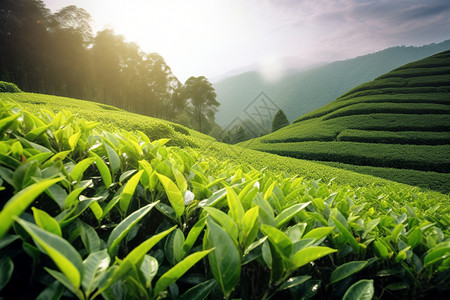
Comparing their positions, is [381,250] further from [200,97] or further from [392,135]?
[200,97]

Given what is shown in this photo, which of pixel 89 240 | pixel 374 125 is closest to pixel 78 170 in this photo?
pixel 89 240

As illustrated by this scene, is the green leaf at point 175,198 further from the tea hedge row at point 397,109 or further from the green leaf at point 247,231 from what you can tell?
the tea hedge row at point 397,109

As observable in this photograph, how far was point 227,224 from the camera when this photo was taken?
2.16 ft

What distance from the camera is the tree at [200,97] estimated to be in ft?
121

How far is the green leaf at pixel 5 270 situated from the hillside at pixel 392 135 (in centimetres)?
1457

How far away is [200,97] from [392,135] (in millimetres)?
28317

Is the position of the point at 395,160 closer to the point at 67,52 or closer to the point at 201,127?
the point at 201,127

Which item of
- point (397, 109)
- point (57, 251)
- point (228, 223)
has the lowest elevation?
point (397, 109)

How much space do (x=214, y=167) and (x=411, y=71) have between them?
117 feet

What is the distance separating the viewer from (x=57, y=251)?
0.42 metres

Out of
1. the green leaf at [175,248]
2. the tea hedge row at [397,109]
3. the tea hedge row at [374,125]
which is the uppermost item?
the green leaf at [175,248]

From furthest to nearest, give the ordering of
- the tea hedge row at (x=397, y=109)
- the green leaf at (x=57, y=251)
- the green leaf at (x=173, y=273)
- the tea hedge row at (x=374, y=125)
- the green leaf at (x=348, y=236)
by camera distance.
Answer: the tea hedge row at (x=397, y=109) < the tea hedge row at (x=374, y=125) < the green leaf at (x=348, y=236) < the green leaf at (x=173, y=273) < the green leaf at (x=57, y=251)

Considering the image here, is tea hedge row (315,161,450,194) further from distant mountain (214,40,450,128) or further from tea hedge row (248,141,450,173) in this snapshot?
distant mountain (214,40,450,128)

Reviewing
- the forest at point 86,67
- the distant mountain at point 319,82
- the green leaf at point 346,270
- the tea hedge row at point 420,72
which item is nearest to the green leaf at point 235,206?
the green leaf at point 346,270
